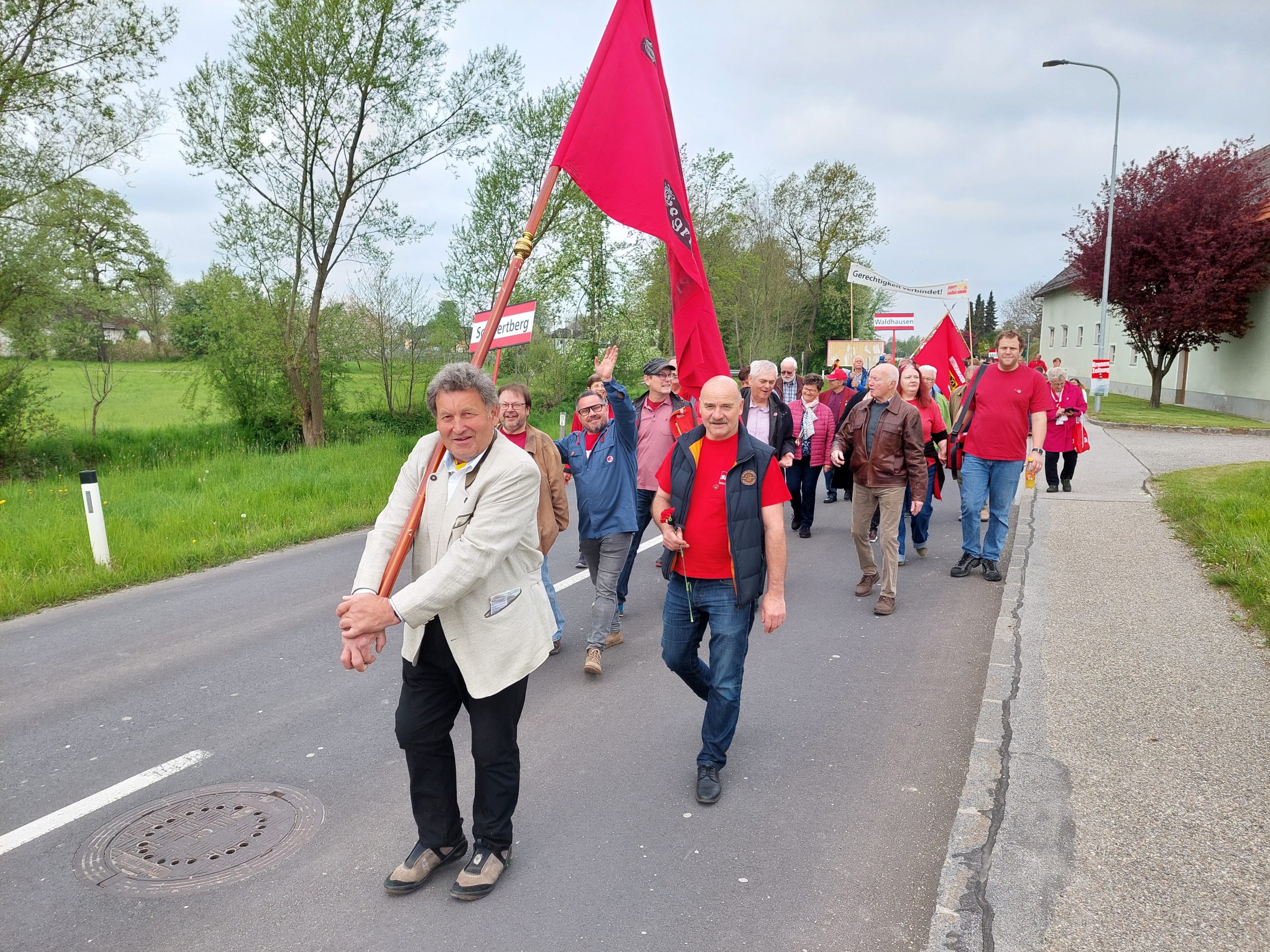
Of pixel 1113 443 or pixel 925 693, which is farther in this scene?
pixel 1113 443

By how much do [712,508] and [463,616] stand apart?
→ 1.42 m

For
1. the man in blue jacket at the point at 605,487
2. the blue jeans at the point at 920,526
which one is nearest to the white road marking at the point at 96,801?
the man in blue jacket at the point at 605,487

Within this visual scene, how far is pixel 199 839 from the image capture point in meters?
3.51

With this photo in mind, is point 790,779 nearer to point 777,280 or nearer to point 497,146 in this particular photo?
point 497,146

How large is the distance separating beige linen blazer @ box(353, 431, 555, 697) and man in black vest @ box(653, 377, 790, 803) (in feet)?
3.07

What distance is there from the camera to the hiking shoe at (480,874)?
312cm

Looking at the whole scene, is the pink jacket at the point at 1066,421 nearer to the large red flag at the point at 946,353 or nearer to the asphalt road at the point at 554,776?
the large red flag at the point at 946,353

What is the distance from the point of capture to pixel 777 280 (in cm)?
4062

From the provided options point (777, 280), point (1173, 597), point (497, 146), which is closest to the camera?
point (1173, 597)

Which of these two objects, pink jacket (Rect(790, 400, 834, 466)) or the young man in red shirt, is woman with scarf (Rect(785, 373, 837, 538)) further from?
the young man in red shirt

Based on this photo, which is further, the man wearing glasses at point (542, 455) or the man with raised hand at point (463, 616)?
the man wearing glasses at point (542, 455)

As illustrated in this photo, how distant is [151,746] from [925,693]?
438cm

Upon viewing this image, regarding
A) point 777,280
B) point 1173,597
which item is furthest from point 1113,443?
point 777,280

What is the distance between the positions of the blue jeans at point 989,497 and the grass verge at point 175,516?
7297 millimetres
